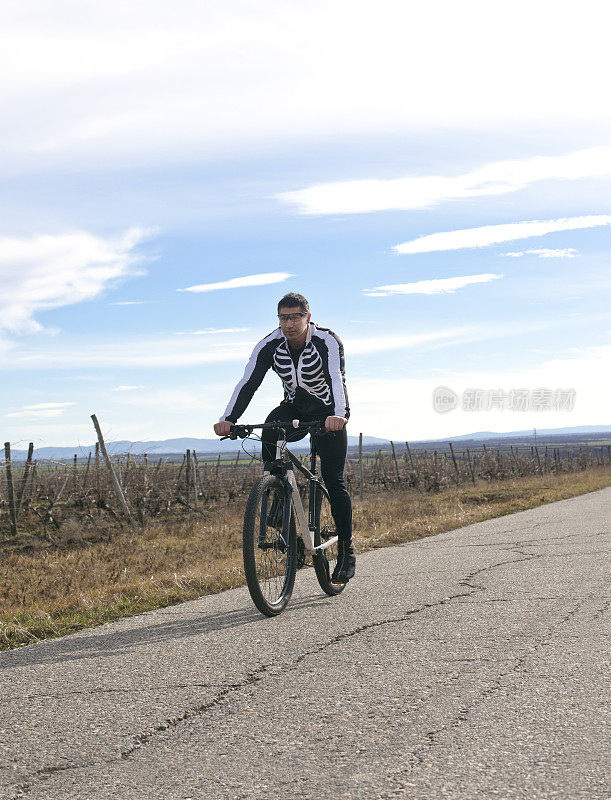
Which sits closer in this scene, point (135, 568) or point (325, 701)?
point (325, 701)

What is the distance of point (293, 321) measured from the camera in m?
5.35

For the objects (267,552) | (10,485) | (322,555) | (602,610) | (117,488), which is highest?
(10,485)

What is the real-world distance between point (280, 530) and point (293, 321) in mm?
1358

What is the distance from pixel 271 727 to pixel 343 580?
2.80 m

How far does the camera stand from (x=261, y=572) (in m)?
4.89

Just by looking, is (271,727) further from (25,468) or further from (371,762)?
(25,468)

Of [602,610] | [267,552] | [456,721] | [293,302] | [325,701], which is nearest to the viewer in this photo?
[456,721]

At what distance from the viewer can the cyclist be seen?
5.37 metres

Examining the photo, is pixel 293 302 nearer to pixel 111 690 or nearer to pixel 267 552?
pixel 267 552

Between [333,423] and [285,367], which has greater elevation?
[285,367]

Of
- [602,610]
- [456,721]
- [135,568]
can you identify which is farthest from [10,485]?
[456,721]

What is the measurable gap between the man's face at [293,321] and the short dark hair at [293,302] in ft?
0.06

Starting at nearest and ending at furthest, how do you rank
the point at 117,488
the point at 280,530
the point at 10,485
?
the point at 280,530
the point at 10,485
the point at 117,488

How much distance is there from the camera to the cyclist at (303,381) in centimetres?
537
